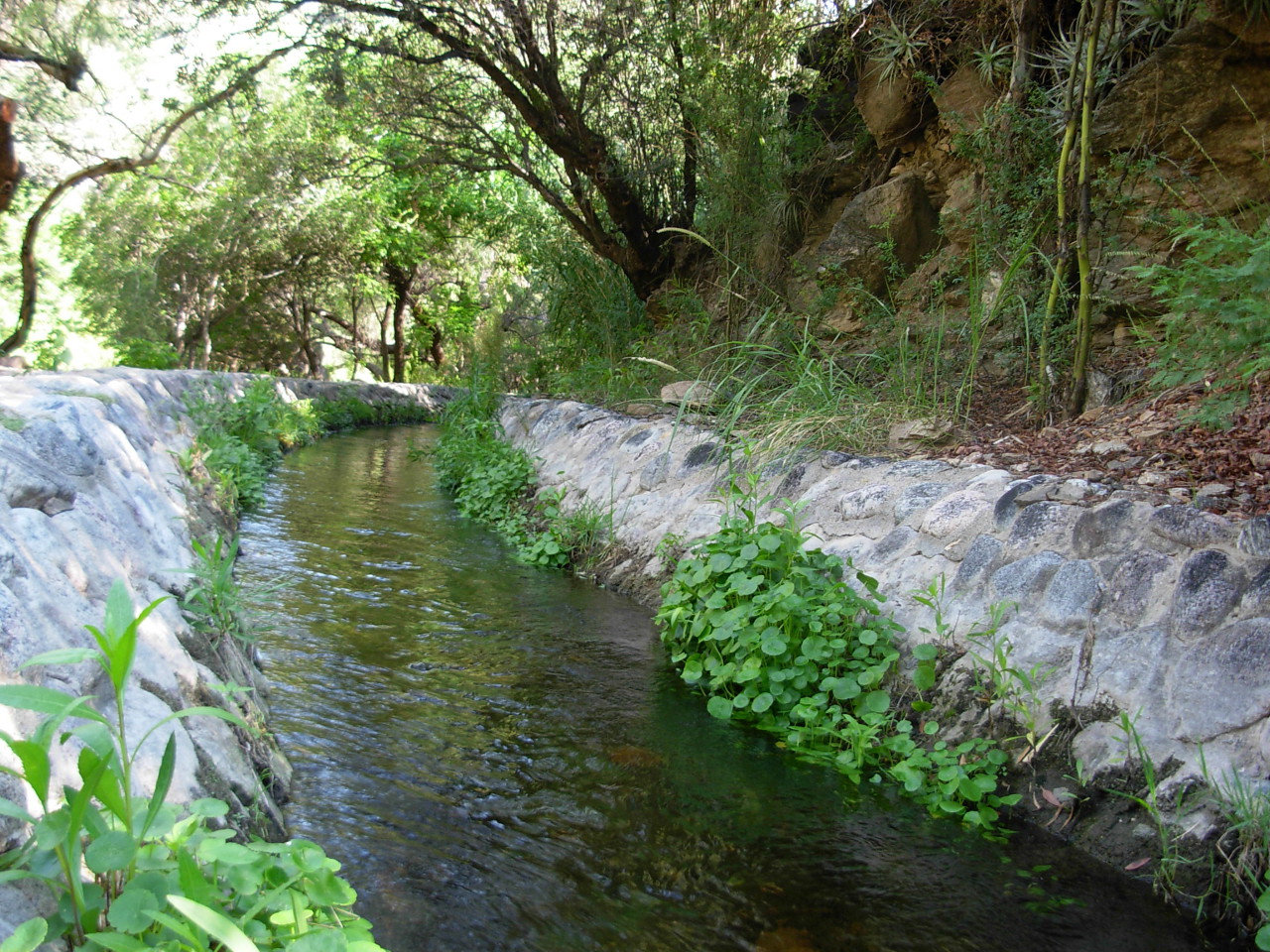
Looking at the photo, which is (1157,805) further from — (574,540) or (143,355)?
(143,355)

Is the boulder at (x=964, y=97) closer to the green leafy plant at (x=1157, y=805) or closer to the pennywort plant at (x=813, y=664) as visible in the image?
the pennywort plant at (x=813, y=664)

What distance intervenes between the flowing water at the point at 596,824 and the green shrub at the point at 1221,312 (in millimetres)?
1636

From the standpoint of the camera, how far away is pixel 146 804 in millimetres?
1435

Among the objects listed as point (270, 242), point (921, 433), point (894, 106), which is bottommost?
point (921, 433)

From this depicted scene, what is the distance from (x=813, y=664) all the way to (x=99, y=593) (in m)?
2.35

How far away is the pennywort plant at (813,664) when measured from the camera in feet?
9.16

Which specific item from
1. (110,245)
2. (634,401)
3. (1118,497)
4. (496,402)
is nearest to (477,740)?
(1118,497)

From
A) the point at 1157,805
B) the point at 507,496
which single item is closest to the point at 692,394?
the point at 507,496

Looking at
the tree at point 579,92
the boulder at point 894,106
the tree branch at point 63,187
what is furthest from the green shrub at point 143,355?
the boulder at point 894,106

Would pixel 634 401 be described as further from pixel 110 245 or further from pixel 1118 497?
pixel 110 245

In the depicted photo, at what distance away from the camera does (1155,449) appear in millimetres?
3369

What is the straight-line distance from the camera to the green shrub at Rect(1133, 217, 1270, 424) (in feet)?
8.55

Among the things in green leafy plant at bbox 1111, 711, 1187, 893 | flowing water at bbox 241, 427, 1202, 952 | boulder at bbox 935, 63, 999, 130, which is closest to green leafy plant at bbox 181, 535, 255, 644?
flowing water at bbox 241, 427, 1202, 952

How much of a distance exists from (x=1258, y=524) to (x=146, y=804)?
2.90 meters
